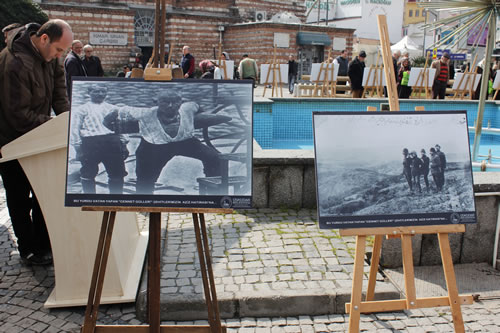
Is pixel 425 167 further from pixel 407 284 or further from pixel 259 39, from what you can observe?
pixel 259 39

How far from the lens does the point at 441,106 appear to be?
12.3 meters

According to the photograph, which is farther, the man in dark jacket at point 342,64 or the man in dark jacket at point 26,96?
the man in dark jacket at point 342,64

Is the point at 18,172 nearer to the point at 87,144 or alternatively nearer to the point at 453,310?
the point at 87,144

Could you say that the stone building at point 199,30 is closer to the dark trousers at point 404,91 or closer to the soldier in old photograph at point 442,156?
the dark trousers at point 404,91

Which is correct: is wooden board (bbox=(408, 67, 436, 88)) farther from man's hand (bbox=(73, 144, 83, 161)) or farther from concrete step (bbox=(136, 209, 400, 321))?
man's hand (bbox=(73, 144, 83, 161))

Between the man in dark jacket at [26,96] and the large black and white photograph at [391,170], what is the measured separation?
2.22 metres

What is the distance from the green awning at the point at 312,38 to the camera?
101 feet

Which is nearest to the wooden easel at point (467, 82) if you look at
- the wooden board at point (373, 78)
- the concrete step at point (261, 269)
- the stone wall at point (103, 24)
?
the wooden board at point (373, 78)

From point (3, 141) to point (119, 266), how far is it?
137 centimetres

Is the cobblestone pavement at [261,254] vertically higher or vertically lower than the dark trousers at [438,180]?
lower

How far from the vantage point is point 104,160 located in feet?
9.16

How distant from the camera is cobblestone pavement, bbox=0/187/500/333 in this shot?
345 cm

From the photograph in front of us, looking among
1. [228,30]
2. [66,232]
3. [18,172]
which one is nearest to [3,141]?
[18,172]

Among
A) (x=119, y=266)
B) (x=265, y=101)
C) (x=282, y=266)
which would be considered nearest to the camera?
(x=119, y=266)
